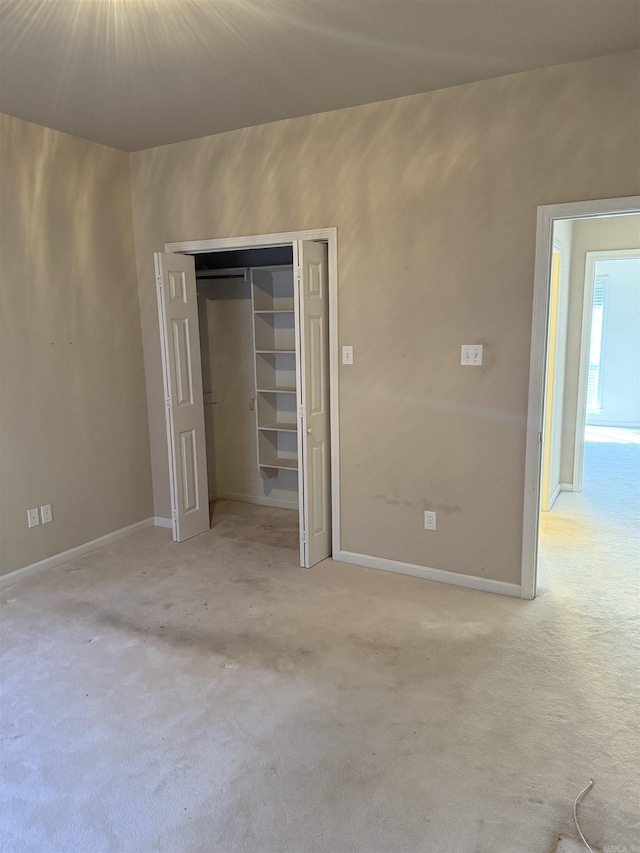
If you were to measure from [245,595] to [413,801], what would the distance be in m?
1.61

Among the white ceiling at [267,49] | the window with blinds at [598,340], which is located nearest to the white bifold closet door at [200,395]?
the white ceiling at [267,49]

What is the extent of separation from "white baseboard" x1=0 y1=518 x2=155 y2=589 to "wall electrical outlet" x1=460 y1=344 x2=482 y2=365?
2.74 meters

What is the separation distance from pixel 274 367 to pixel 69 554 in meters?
2.15

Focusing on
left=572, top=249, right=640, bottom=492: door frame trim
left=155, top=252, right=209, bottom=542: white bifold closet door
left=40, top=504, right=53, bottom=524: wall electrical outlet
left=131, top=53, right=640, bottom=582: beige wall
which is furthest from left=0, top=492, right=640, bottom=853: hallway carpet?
left=572, top=249, right=640, bottom=492: door frame trim

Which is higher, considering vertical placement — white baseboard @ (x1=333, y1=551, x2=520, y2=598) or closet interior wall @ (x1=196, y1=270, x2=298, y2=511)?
closet interior wall @ (x1=196, y1=270, x2=298, y2=511)

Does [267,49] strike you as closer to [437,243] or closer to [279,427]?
[437,243]

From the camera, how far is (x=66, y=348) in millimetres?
3746

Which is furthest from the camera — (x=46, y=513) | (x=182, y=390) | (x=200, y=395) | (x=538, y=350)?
(x=200, y=395)

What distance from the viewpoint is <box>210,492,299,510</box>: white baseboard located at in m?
4.88

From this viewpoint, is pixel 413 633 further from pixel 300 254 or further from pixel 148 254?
pixel 148 254

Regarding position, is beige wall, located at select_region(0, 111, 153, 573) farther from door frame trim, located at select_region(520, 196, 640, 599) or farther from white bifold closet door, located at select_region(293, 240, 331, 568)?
door frame trim, located at select_region(520, 196, 640, 599)

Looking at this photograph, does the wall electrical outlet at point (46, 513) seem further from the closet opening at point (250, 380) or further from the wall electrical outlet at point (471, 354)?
the wall electrical outlet at point (471, 354)

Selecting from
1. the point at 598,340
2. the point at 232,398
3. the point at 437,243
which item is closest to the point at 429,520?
the point at 437,243

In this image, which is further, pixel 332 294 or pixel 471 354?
pixel 332 294
